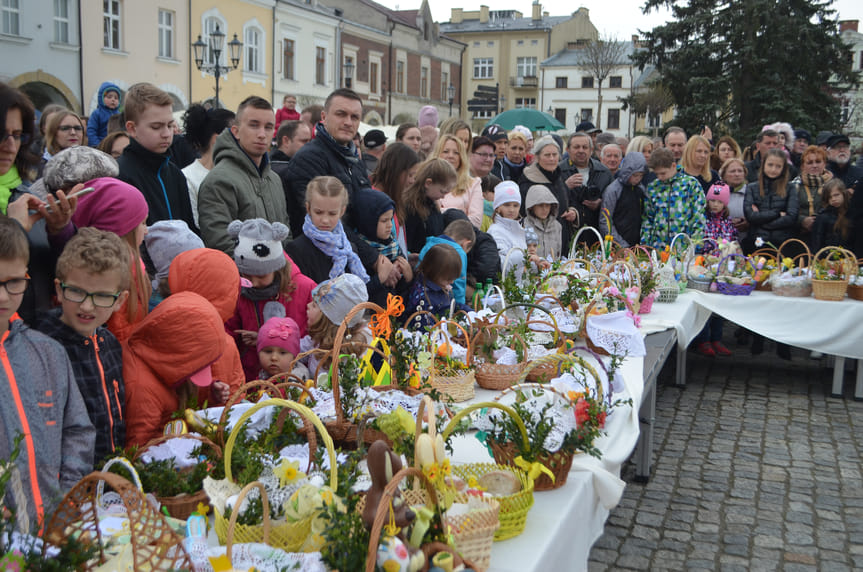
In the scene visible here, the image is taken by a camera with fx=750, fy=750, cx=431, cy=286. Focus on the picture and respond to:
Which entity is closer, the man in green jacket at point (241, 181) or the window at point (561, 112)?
the man in green jacket at point (241, 181)

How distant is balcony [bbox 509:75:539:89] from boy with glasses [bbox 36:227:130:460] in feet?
198

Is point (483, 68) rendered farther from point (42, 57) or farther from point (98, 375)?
point (98, 375)

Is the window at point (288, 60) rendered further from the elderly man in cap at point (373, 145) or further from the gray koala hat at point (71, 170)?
the gray koala hat at point (71, 170)

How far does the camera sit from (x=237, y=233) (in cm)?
354

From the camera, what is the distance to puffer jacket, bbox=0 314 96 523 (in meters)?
1.87

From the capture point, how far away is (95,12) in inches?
719

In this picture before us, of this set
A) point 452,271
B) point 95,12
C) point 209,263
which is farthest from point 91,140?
point 95,12

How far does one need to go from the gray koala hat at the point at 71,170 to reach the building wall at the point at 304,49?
2409 centimetres

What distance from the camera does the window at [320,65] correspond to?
28406 millimetres

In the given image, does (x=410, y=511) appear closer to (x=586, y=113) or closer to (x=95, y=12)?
(x=95, y=12)

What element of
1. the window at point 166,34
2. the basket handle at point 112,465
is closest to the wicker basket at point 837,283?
the basket handle at point 112,465

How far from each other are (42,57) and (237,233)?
53.2 feet

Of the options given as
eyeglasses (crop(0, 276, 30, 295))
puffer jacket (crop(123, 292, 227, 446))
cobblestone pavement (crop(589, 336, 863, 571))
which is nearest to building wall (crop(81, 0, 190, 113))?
cobblestone pavement (crop(589, 336, 863, 571))

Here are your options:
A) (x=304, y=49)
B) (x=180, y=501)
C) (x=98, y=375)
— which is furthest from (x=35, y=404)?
(x=304, y=49)
